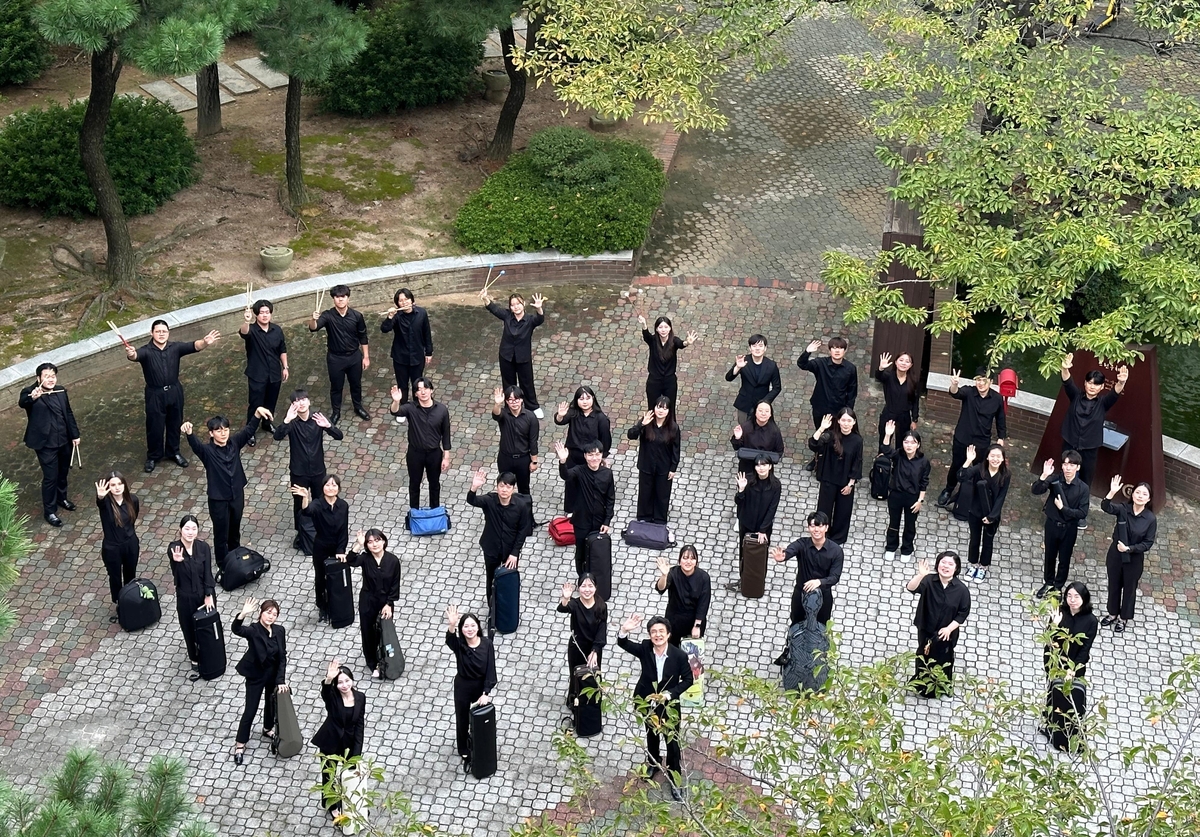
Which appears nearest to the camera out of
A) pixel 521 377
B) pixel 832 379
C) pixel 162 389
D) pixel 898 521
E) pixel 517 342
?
pixel 898 521

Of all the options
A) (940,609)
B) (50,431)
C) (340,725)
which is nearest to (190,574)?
(340,725)

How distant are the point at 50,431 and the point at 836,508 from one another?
728 cm

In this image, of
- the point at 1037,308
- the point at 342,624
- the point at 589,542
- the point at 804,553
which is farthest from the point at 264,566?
the point at 1037,308

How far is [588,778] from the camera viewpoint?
8.48m

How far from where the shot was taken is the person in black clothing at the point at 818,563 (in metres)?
12.2

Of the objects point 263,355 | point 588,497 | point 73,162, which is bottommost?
point 588,497

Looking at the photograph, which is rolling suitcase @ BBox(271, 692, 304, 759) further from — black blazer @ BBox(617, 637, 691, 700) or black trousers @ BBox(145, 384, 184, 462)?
black trousers @ BBox(145, 384, 184, 462)

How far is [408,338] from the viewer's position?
15641 mm

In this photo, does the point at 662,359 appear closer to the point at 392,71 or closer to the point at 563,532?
the point at 563,532

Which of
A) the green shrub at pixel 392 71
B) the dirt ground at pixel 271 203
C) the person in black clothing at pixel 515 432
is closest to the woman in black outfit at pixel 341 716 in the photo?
the person in black clothing at pixel 515 432

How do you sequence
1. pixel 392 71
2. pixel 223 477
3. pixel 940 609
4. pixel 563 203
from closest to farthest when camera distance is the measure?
1. pixel 940 609
2. pixel 223 477
3. pixel 563 203
4. pixel 392 71

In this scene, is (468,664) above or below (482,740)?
above

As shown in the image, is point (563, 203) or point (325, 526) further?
point (563, 203)

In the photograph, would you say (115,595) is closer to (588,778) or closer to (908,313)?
(588,778)
